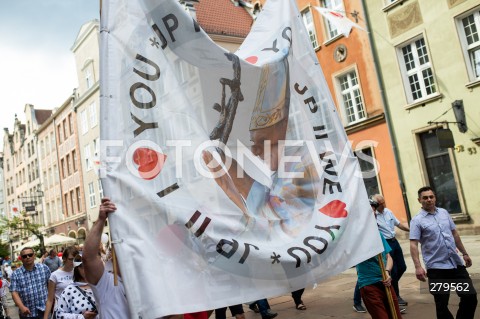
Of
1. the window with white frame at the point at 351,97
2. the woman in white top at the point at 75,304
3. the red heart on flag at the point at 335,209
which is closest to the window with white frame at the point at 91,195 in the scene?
the window with white frame at the point at 351,97

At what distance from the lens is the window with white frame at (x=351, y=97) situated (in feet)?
65.4

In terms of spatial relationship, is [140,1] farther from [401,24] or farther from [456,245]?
[401,24]

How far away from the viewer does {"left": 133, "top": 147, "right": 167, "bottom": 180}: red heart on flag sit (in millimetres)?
3123

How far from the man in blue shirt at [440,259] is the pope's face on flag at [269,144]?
7.58ft

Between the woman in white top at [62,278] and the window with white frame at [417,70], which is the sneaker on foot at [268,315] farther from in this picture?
the window with white frame at [417,70]

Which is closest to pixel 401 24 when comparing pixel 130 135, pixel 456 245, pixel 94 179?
pixel 456 245

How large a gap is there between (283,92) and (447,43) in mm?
13926

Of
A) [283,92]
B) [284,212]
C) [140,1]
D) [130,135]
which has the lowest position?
[284,212]

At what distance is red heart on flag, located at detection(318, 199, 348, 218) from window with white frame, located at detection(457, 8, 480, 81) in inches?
536

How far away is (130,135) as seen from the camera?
10.3ft

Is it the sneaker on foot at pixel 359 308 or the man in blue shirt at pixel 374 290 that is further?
the sneaker on foot at pixel 359 308

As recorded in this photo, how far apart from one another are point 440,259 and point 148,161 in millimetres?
3567

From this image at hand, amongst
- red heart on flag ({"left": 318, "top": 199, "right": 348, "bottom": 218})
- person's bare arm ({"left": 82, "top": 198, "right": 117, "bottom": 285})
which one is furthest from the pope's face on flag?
person's bare arm ({"left": 82, "top": 198, "right": 117, "bottom": 285})

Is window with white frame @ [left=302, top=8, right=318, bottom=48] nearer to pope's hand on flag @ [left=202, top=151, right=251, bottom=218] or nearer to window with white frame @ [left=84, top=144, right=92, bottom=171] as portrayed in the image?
pope's hand on flag @ [left=202, top=151, right=251, bottom=218]
